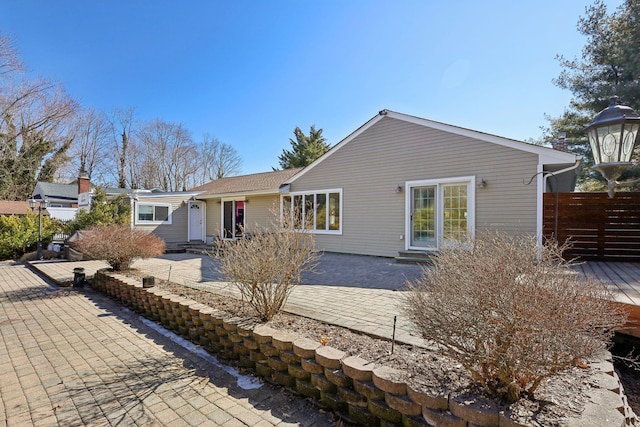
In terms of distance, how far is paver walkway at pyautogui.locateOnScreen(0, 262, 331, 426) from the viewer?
8.32 feet

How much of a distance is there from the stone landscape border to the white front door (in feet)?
41.8

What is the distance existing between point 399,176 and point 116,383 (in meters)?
8.68

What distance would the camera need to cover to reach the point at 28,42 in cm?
1630

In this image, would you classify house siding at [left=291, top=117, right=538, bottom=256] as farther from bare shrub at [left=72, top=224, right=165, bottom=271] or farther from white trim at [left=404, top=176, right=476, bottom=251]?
bare shrub at [left=72, top=224, right=165, bottom=271]

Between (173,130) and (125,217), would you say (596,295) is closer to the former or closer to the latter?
(125,217)

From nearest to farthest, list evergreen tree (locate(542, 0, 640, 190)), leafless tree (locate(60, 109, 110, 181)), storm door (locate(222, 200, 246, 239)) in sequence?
evergreen tree (locate(542, 0, 640, 190)) < storm door (locate(222, 200, 246, 239)) < leafless tree (locate(60, 109, 110, 181))

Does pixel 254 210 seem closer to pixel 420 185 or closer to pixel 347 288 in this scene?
pixel 420 185

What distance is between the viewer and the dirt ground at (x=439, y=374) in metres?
1.86

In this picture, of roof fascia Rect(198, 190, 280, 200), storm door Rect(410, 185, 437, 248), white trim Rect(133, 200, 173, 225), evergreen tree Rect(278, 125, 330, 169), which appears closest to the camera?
storm door Rect(410, 185, 437, 248)

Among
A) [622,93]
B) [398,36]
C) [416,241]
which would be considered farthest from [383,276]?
[622,93]

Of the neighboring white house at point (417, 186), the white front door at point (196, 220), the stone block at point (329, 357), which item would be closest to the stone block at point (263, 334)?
the stone block at point (329, 357)

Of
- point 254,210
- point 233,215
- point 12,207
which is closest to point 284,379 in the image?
point 254,210

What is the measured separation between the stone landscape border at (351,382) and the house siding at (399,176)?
6.10 meters

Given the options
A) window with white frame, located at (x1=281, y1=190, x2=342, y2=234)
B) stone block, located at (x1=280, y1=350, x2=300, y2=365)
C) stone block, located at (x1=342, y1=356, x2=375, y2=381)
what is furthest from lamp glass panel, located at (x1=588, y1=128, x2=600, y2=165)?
window with white frame, located at (x1=281, y1=190, x2=342, y2=234)
